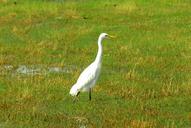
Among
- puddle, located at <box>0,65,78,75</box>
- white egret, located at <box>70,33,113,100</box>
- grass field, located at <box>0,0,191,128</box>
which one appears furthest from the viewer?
puddle, located at <box>0,65,78,75</box>

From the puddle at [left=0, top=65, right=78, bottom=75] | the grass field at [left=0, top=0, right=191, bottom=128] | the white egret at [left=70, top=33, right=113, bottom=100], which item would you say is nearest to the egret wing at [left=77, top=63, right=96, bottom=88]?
the white egret at [left=70, top=33, right=113, bottom=100]

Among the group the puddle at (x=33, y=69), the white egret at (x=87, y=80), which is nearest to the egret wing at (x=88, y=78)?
the white egret at (x=87, y=80)

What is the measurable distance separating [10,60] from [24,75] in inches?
144

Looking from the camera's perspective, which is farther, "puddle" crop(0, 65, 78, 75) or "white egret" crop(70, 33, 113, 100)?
"puddle" crop(0, 65, 78, 75)

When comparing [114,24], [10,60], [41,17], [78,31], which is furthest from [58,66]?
[41,17]

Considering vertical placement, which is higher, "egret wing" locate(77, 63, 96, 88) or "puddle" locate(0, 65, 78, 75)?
"egret wing" locate(77, 63, 96, 88)

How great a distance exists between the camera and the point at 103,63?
947 inches

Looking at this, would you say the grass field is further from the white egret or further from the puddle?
the white egret

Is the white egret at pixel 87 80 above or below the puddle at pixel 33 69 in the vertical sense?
above

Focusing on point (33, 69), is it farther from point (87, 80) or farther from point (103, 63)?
point (87, 80)

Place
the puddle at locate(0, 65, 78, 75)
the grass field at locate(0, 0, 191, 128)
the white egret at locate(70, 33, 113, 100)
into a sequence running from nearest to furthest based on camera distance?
the grass field at locate(0, 0, 191, 128), the white egret at locate(70, 33, 113, 100), the puddle at locate(0, 65, 78, 75)

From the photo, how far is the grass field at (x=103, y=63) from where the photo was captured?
15477 millimetres

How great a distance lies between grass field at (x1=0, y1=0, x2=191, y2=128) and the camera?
15.5m

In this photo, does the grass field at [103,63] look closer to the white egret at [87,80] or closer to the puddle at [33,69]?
the puddle at [33,69]
